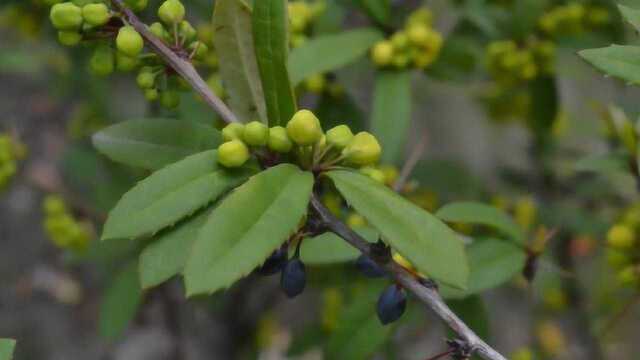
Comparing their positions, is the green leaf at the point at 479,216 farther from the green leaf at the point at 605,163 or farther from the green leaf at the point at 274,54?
the green leaf at the point at 274,54

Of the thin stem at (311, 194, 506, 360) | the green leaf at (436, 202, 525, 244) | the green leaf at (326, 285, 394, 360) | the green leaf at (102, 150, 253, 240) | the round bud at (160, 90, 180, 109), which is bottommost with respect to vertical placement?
the green leaf at (326, 285, 394, 360)

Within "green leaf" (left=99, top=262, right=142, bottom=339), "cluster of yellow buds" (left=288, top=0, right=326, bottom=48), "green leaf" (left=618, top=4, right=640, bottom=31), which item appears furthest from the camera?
"green leaf" (left=99, top=262, right=142, bottom=339)

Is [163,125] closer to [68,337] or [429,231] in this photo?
[429,231]

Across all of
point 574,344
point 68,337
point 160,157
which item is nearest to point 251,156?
point 160,157

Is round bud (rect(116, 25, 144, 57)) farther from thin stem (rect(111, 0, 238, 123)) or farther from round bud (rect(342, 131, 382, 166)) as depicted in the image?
round bud (rect(342, 131, 382, 166))

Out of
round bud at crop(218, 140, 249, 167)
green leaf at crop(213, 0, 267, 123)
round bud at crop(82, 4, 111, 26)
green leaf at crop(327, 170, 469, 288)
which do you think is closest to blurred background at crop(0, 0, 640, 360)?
round bud at crop(82, 4, 111, 26)

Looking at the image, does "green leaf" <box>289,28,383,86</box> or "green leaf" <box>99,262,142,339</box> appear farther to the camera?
"green leaf" <box>99,262,142,339</box>

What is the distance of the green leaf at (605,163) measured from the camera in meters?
1.41

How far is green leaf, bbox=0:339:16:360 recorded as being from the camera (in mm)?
1012

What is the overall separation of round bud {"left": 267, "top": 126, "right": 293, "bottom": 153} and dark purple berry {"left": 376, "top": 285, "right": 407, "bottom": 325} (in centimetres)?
23

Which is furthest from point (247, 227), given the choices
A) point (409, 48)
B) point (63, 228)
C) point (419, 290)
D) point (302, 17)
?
point (63, 228)

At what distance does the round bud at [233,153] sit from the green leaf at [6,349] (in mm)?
292

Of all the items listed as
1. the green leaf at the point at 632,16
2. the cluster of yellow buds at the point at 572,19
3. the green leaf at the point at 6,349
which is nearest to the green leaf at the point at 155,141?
the green leaf at the point at 6,349

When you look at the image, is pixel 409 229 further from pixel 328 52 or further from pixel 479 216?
pixel 328 52
